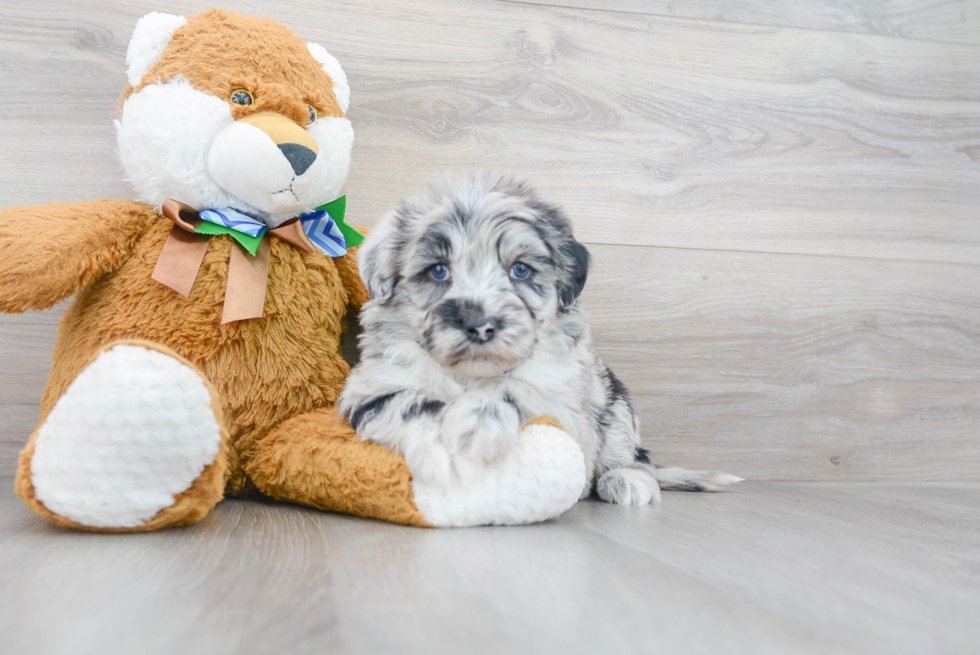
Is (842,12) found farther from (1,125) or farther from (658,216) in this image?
(1,125)

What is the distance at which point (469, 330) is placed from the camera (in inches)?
49.5

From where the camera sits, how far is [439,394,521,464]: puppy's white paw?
1250 millimetres

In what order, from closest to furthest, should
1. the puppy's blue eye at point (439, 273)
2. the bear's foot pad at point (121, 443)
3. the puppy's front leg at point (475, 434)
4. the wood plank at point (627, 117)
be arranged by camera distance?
the bear's foot pad at point (121, 443)
the puppy's front leg at point (475, 434)
the puppy's blue eye at point (439, 273)
the wood plank at point (627, 117)

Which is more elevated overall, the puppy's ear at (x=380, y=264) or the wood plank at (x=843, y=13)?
the wood plank at (x=843, y=13)

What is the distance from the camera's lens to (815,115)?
210cm

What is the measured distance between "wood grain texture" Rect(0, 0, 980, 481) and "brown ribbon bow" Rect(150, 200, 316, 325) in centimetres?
42

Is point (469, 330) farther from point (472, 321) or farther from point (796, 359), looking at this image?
point (796, 359)

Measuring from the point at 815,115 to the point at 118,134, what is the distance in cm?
181

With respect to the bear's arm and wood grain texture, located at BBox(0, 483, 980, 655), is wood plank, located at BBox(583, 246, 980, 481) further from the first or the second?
the bear's arm

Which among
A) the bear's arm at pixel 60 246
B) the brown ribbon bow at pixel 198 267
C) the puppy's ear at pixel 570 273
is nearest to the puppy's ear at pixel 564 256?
the puppy's ear at pixel 570 273

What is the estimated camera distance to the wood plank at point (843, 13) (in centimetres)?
201

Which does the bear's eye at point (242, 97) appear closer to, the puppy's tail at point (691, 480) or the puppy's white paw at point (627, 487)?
the puppy's white paw at point (627, 487)

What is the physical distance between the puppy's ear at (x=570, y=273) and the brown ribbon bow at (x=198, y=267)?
0.60 meters

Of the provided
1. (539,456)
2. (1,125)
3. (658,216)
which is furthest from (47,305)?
(658,216)
